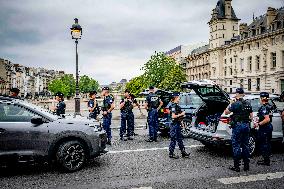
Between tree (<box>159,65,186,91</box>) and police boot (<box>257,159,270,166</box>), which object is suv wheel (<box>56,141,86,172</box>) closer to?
police boot (<box>257,159,270,166</box>)

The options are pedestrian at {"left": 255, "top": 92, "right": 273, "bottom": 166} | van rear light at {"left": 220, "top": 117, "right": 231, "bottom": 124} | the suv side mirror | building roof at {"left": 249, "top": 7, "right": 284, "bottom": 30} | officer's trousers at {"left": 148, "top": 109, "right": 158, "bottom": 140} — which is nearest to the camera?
the suv side mirror

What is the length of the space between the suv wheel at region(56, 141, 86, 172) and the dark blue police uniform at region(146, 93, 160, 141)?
416 centimetres

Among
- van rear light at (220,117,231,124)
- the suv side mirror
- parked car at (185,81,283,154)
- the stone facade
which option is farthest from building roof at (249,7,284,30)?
the stone facade

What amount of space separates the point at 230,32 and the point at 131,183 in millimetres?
78871

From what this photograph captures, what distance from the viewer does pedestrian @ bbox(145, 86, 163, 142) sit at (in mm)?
10828

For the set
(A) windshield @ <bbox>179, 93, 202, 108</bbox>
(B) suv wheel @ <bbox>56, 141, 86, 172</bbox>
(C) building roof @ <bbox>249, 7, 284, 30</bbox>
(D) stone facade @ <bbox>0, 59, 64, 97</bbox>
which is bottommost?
(B) suv wheel @ <bbox>56, 141, 86, 172</bbox>

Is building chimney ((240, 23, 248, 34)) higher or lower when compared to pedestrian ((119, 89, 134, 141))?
higher

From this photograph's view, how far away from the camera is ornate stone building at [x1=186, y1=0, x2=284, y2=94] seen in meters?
57.2

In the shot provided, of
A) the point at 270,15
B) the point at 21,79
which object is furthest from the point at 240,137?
the point at 21,79

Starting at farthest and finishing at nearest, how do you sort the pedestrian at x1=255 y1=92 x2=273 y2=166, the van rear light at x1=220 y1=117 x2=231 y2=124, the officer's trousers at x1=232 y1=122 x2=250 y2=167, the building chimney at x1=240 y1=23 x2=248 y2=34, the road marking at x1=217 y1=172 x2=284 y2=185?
the building chimney at x1=240 y1=23 x2=248 y2=34 < the van rear light at x1=220 y1=117 x2=231 y2=124 < the pedestrian at x1=255 y1=92 x2=273 y2=166 < the officer's trousers at x1=232 y1=122 x2=250 y2=167 < the road marking at x1=217 y1=172 x2=284 y2=185

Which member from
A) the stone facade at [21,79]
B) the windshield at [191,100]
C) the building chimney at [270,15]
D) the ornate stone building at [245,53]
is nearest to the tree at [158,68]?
the ornate stone building at [245,53]

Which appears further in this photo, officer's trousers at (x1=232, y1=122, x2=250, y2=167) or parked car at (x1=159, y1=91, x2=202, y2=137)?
parked car at (x1=159, y1=91, x2=202, y2=137)

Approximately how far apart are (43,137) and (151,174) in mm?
2425

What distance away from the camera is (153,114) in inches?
428
